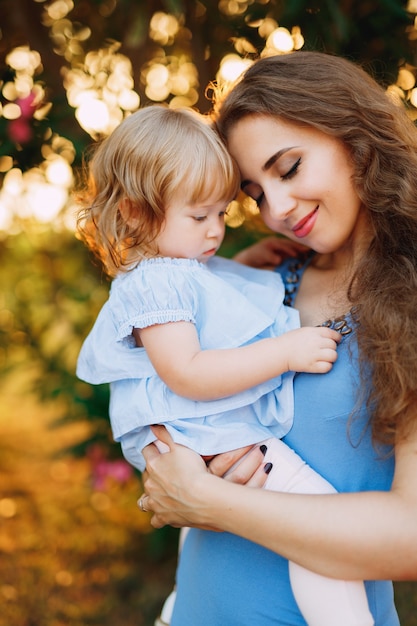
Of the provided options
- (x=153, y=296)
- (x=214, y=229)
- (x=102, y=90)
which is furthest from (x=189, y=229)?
(x=102, y=90)

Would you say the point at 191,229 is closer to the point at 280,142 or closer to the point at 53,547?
the point at 280,142

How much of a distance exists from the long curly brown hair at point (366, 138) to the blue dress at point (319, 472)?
9 cm

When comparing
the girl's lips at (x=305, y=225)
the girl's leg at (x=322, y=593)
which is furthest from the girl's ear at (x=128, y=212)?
the girl's leg at (x=322, y=593)

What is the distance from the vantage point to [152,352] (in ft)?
5.21

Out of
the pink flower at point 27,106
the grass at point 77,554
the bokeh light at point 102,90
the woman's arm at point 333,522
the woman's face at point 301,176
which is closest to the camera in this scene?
the woman's arm at point 333,522

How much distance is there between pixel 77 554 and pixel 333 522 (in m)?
3.08

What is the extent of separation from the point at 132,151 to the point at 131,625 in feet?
8.91

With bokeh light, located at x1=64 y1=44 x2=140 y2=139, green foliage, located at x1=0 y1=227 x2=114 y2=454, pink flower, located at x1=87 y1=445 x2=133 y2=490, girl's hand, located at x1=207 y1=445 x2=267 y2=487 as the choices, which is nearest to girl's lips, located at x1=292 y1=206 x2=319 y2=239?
girl's hand, located at x1=207 y1=445 x2=267 y2=487

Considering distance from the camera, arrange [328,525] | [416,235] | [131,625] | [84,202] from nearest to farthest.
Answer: [328,525] < [416,235] < [84,202] < [131,625]

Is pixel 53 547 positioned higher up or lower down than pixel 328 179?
lower down

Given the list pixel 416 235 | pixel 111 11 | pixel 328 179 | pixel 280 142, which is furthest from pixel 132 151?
pixel 111 11

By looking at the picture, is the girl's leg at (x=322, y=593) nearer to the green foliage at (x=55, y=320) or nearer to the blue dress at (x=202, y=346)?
the blue dress at (x=202, y=346)

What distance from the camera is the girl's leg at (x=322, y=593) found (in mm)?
1414

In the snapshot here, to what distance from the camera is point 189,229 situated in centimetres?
172
